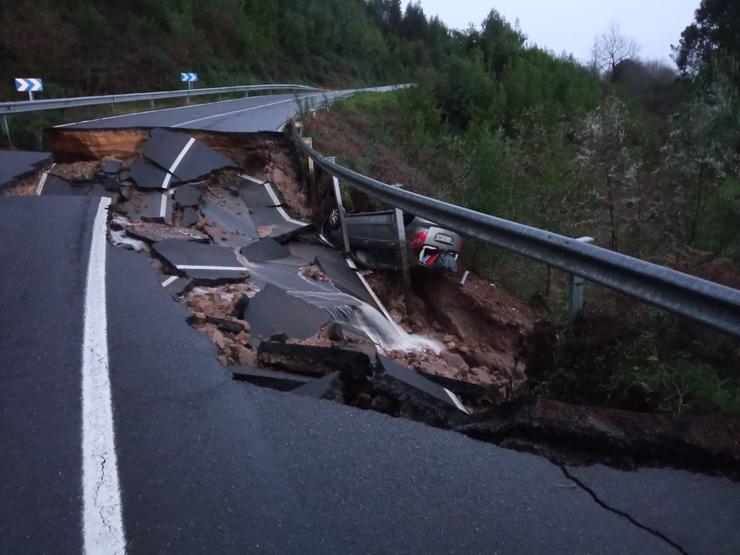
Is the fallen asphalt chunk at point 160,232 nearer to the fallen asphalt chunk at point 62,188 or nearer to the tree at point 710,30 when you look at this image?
the fallen asphalt chunk at point 62,188

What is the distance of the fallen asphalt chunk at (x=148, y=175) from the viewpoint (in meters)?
10.4

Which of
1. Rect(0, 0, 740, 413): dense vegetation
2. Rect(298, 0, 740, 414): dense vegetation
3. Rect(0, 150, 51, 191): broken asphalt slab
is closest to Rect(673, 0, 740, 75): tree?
Rect(0, 0, 740, 413): dense vegetation

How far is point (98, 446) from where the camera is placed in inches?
→ 131

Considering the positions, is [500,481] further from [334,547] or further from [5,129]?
[5,129]

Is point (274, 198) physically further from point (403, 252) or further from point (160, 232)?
point (403, 252)

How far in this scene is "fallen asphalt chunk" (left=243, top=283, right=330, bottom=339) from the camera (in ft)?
19.5

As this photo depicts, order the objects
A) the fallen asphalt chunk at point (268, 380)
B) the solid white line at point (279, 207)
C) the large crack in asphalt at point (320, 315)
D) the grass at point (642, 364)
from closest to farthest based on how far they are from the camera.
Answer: the large crack in asphalt at point (320, 315) → the grass at point (642, 364) → the fallen asphalt chunk at point (268, 380) → the solid white line at point (279, 207)

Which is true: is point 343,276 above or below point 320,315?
below

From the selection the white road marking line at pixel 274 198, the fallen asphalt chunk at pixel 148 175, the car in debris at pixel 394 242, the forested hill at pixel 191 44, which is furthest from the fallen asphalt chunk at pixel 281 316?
the forested hill at pixel 191 44

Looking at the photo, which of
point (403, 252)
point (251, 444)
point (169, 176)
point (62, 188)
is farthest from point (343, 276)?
point (251, 444)

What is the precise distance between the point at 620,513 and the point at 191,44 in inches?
1523

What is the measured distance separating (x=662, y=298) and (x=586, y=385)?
956 millimetres

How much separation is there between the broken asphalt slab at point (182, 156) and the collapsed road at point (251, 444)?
176 inches

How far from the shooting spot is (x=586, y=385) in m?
4.21
